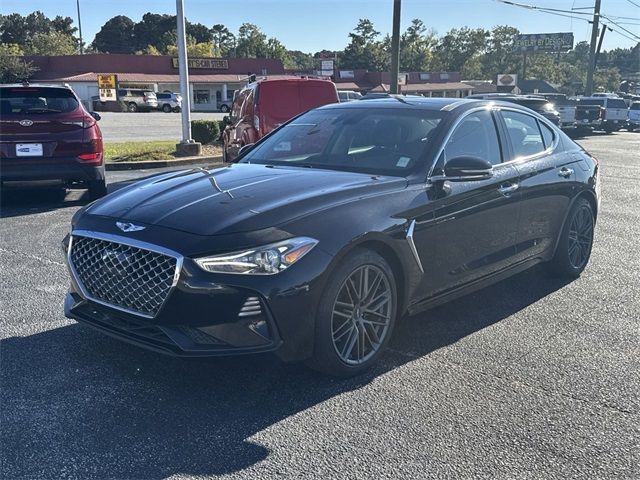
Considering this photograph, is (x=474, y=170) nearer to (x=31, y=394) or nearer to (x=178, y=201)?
(x=178, y=201)

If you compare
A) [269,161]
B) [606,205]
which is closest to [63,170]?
[269,161]

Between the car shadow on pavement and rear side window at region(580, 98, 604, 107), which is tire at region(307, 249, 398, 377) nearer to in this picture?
the car shadow on pavement

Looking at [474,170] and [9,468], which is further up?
[474,170]

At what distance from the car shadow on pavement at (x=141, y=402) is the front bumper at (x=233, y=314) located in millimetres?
153

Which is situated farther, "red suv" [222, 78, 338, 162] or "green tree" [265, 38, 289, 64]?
"green tree" [265, 38, 289, 64]

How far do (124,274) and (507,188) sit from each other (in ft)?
9.54

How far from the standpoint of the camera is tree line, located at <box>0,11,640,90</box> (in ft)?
344

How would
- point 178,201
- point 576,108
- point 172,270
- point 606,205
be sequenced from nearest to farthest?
point 172,270, point 178,201, point 606,205, point 576,108

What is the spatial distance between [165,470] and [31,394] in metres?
1.16

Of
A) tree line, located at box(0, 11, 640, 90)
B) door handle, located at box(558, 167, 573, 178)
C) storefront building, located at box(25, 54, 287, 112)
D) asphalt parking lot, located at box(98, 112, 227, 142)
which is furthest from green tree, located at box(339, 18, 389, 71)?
door handle, located at box(558, 167, 573, 178)

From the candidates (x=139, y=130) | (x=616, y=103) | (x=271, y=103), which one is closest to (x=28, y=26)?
(x=139, y=130)

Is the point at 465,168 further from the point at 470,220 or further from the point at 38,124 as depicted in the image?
the point at 38,124

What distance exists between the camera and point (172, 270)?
334 centimetres

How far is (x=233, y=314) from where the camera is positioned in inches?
131
